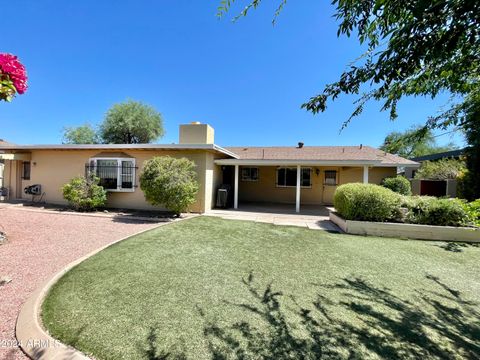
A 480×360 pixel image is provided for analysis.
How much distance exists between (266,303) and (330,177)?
484 inches

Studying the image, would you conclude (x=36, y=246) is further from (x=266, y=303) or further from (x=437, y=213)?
(x=437, y=213)

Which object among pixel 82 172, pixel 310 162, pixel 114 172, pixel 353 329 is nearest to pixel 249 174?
pixel 310 162

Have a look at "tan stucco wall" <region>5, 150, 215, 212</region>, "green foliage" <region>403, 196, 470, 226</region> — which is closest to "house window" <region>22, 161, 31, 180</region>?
"tan stucco wall" <region>5, 150, 215, 212</region>

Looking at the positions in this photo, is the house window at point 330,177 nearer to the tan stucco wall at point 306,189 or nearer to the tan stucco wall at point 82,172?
the tan stucco wall at point 306,189

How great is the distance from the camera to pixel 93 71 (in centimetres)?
1484

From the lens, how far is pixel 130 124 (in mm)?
27734

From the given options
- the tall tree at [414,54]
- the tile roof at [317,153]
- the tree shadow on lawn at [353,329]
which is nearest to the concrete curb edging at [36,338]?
the tree shadow on lawn at [353,329]

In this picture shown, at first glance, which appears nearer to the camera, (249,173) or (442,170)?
(442,170)

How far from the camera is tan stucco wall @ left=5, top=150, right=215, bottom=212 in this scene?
32.9ft

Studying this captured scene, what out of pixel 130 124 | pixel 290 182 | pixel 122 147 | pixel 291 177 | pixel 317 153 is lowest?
pixel 290 182

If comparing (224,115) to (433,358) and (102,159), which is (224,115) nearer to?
(102,159)

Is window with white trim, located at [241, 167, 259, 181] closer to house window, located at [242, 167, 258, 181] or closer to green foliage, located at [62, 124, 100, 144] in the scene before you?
house window, located at [242, 167, 258, 181]

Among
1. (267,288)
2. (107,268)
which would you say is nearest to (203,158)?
(107,268)

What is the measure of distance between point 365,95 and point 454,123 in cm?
112
